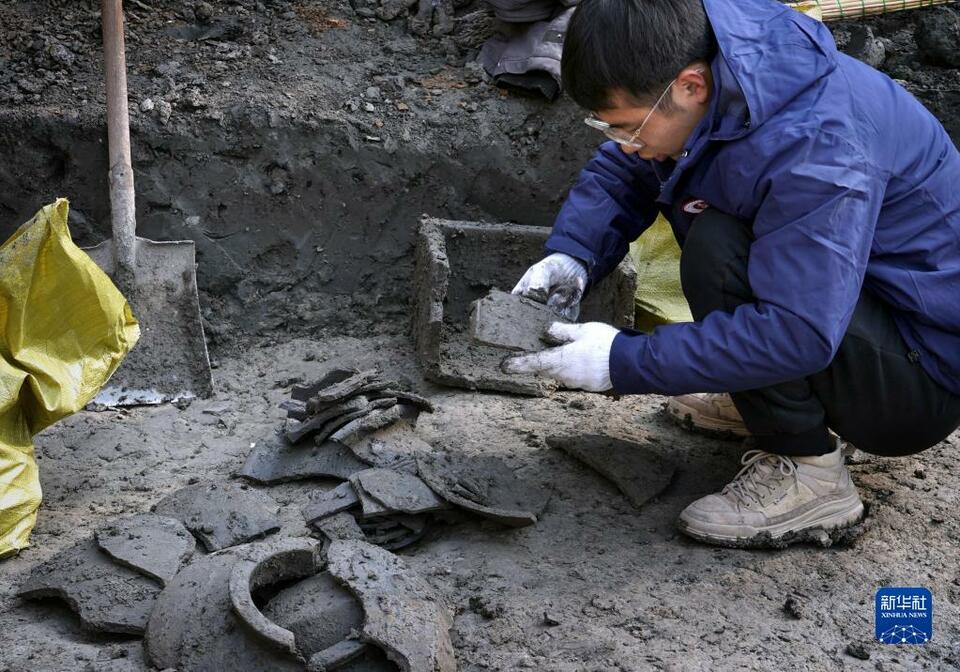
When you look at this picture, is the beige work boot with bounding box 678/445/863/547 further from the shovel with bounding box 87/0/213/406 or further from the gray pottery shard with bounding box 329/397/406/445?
the shovel with bounding box 87/0/213/406

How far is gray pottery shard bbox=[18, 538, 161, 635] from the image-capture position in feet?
7.64

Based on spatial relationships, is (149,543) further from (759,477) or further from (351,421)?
(759,477)

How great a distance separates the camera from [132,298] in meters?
3.75

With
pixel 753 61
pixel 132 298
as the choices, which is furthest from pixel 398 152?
pixel 753 61

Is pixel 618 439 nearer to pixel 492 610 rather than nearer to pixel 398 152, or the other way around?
pixel 492 610

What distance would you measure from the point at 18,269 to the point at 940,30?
4.04 meters

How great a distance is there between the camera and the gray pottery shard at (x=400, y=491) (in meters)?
2.69

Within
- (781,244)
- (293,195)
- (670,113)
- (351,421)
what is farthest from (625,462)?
(293,195)

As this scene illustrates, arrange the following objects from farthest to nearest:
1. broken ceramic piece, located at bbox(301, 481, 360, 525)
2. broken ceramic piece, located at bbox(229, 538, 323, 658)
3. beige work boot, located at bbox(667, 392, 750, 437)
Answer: beige work boot, located at bbox(667, 392, 750, 437) → broken ceramic piece, located at bbox(301, 481, 360, 525) → broken ceramic piece, located at bbox(229, 538, 323, 658)

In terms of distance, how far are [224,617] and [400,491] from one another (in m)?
0.67

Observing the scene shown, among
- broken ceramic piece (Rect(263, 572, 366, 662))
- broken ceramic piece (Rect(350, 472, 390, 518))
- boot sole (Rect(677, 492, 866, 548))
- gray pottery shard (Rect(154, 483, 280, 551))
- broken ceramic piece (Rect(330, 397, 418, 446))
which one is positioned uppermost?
broken ceramic piece (Rect(263, 572, 366, 662))

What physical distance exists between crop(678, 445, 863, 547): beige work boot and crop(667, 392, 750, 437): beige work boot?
45 centimetres

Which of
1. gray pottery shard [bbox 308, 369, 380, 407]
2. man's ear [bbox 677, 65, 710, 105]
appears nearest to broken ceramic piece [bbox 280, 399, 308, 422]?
gray pottery shard [bbox 308, 369, 380, 407]

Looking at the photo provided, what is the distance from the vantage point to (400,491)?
2.74m
